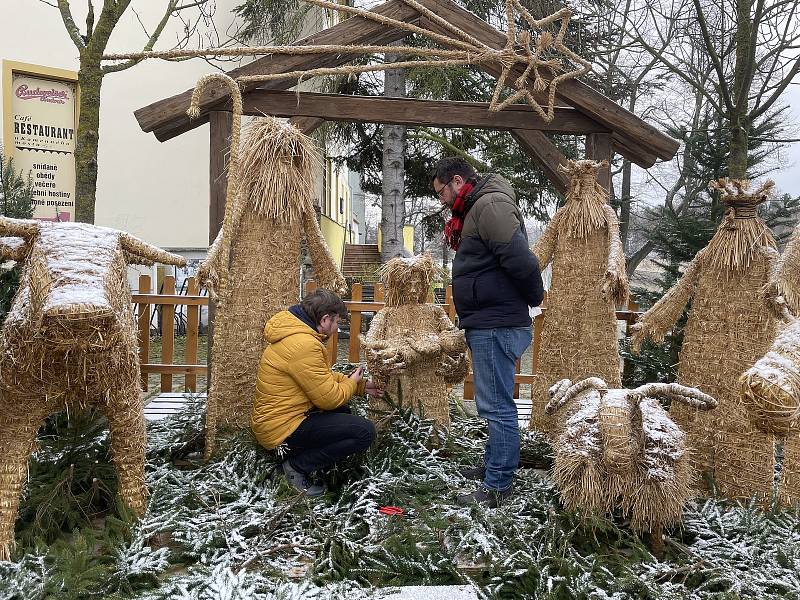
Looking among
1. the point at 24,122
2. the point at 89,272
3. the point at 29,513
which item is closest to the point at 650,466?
the point at 89,272

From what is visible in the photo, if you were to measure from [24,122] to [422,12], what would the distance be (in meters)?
8.31

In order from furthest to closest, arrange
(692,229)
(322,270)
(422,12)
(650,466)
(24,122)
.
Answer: (24,122) < (692,229) < (322,270) < (422,12) < (650,466)

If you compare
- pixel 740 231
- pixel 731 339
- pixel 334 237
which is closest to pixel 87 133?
pixel 740 231

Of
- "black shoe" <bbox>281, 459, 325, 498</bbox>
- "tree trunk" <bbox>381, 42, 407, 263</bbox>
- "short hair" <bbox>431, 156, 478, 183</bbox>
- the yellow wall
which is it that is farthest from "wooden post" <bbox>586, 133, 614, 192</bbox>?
the yellow wall

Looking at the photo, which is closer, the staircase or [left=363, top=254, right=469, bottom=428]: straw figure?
[left=363, top=254, right=469, bottom=428]: straw figure

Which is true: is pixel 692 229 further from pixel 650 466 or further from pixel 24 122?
pixel 24 122

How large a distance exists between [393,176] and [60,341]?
7.51 m

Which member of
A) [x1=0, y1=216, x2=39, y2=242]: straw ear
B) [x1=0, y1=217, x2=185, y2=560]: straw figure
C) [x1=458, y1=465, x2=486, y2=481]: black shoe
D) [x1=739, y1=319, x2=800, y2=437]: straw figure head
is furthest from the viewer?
[x1=458, y1=465, x2=486, y2=481]: black shoe

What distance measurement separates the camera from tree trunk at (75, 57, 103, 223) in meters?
4.59

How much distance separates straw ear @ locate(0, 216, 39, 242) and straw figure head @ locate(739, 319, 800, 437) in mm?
2986

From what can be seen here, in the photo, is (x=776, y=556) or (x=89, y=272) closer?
(x=89, y=272)

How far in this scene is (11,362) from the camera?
2.66 meters

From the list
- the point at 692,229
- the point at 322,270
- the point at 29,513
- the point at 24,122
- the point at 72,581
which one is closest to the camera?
the point at 72,581

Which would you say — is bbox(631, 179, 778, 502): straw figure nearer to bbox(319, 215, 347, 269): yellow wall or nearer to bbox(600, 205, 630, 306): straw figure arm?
bbox(600, 205, 630, 306): straw figure arm
